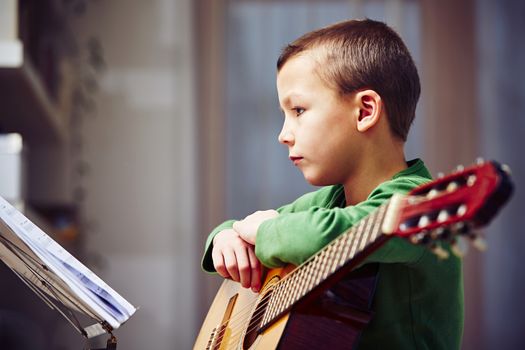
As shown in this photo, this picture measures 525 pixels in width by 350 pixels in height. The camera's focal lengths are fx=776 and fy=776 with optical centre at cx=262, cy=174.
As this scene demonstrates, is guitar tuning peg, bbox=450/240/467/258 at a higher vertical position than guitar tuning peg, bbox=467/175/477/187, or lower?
lower

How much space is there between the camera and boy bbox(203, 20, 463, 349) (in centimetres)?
86

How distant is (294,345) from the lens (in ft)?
2.61

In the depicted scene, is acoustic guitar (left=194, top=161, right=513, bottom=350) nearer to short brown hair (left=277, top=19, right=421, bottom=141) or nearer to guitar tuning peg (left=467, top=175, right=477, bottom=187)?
guitar tuning peg (left=467, top=175, right=477, bottom=187)

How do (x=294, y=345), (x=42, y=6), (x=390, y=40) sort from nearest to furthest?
(x=294, y=345), (x=390, y=40), (x=42, y=6)

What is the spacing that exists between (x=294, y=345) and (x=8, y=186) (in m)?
1.34

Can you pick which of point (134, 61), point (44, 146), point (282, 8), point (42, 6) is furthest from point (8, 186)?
point (282, 8)

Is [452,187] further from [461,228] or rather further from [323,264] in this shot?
[323,264]

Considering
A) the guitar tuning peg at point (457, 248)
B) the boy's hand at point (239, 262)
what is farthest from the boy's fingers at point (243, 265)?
the guitar tuning peg at point (457, 248)

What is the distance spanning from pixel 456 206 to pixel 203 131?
8.53 feet

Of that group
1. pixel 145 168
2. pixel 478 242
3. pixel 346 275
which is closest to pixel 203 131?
pixel 145 168

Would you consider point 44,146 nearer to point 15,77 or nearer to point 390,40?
point 15,77

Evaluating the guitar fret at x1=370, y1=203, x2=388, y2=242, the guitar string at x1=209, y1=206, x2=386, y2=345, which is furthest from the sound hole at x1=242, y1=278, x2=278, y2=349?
the guitar fret at x1=370, y1=203, x2=388, y2=242

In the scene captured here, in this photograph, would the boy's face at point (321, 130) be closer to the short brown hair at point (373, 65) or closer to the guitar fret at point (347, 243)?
the short brown hair at point (373, 65)

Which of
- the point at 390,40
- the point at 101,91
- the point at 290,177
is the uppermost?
the point at 390,40
